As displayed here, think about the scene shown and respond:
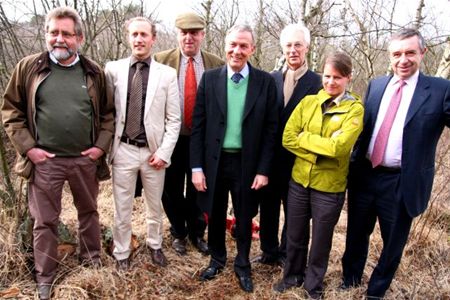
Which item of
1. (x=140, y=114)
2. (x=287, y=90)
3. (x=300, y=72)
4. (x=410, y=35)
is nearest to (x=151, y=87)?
(x=140, y=114)

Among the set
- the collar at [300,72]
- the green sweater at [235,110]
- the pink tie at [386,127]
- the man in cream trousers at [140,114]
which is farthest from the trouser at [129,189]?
the pink tie at [386,127]

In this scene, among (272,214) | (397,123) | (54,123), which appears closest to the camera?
(397,123)

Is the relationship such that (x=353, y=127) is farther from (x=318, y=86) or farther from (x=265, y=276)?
(x=265, y=276)

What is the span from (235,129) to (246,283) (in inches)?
54.0

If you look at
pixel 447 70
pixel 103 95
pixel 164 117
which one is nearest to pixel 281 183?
pixel 164 117

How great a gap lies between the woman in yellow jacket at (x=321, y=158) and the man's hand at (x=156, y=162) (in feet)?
3.42

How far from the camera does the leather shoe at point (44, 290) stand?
2754 mm

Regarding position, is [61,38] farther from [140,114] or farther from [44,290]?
[44,290]

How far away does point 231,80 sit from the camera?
112 inches

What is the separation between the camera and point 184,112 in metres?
3.24

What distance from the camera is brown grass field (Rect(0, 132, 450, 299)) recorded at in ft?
9.44

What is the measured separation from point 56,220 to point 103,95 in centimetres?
106

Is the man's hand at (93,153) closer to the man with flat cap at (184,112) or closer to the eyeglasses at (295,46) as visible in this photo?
the man with flat cap at (184,112)

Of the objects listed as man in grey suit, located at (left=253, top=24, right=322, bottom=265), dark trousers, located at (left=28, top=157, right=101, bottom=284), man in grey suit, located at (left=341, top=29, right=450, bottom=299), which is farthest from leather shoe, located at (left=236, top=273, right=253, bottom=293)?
dark trousers, located at (left=28, top=157, right=101, bottom=284)
